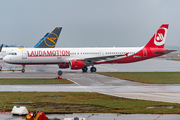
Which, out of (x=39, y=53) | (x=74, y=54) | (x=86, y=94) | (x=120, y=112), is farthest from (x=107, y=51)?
(x=120, y=112)

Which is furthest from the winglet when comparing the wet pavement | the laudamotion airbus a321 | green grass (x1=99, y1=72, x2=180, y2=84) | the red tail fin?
the wet pavement

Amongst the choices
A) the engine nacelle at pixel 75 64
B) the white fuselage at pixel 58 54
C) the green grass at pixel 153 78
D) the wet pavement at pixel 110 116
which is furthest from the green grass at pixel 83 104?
the white fuselage at pixel 58 54

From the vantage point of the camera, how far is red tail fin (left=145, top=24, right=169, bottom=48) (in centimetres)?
5097

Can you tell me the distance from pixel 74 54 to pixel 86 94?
1007 inches

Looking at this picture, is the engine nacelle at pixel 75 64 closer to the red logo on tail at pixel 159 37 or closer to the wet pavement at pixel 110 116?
the red logo on tail at pixel 159 37

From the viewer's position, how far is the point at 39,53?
46.9 m

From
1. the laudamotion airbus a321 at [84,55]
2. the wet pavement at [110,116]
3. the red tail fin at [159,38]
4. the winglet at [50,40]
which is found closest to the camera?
the wet pavement at [110,116]

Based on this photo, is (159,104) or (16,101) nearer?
(159,104)

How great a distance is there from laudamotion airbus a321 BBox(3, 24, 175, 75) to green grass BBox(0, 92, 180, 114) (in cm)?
2389

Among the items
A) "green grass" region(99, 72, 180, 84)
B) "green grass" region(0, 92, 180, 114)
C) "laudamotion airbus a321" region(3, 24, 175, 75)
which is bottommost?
"green grass" region(0, 92, 180, 114)

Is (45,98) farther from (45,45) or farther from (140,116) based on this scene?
(45,45)

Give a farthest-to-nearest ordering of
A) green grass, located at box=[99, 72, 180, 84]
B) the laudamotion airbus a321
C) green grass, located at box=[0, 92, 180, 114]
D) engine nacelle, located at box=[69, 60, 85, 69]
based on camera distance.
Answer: the laudamotion airbus a321 < engine nacelle, located at box=[69, 60, 85, 69] < green grass, located at box=[99, 72, 180, 84] < green grass, located at box=[0, 92, 180, 114]

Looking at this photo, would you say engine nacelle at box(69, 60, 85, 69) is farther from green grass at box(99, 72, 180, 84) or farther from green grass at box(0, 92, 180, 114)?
green grass at box(0, 92, 180, 114)

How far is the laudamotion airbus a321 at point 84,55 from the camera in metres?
46.8
